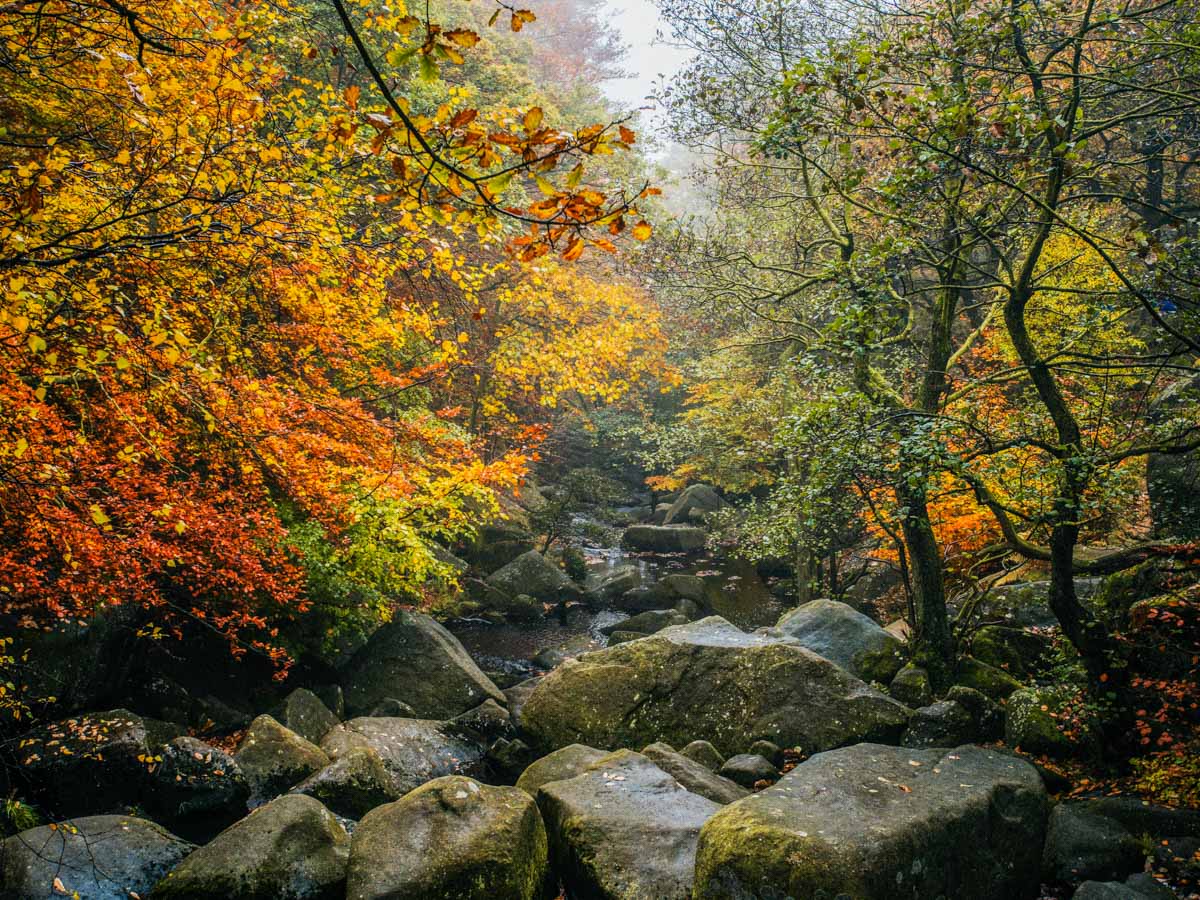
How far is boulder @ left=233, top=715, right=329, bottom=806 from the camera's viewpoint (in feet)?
25.7

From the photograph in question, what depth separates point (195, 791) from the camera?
24.1 feet

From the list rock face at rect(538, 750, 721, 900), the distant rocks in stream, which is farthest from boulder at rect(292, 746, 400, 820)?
rock face at rect(538, 750, 721, 900)

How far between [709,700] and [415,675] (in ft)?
15.3

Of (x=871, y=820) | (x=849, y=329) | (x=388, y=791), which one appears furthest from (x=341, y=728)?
(x=849, y=329)

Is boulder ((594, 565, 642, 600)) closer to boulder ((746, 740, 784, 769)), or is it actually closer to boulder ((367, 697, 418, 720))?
boulder ((367, 697, 418, 720))

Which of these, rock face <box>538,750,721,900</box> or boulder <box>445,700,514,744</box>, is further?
boulder <box>445,700,514,744</box>

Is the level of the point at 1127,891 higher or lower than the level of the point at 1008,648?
lower

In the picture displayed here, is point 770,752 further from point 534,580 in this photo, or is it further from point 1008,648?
point 534,580

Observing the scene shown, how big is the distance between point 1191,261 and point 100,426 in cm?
1014

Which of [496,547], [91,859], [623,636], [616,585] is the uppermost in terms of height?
[496,547]

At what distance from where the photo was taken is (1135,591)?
7867 mm

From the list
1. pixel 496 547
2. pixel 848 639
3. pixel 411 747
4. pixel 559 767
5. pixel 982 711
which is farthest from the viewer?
pixel 496 547

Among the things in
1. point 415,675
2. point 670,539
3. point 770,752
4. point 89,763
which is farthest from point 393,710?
point 670,539

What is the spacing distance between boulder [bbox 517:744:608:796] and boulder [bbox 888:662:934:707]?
4.50 meters
